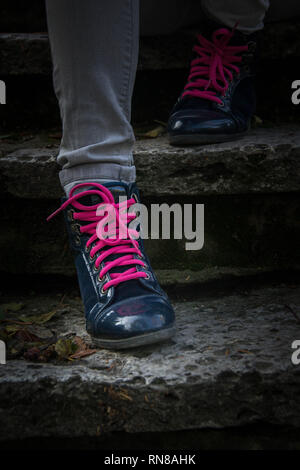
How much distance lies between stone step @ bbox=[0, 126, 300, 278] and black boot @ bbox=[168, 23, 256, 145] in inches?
2.0

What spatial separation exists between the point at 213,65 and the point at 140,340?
0.82m

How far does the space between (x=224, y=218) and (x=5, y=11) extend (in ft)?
4.22

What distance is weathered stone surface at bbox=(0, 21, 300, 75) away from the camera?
4.26 feet

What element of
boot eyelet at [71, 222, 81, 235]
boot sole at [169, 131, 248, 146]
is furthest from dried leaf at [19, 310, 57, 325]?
boot sole at [169, 131, 248, 146]

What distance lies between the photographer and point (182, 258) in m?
1.21

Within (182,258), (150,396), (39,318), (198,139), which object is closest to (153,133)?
(198,139)

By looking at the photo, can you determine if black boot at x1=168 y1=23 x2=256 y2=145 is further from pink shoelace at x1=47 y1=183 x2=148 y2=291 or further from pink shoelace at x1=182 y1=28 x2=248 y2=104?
pink shoelace at x1=47 y1=183 x2=148 y2=291

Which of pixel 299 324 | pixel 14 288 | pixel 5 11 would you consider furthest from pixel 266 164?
pixel 5 11

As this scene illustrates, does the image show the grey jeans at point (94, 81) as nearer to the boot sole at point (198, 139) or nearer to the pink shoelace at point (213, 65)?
the boot sole at point (198, 139)

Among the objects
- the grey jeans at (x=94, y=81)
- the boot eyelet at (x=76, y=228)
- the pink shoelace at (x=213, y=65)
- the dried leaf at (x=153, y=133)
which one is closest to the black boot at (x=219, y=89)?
the pink shoelace at (x=213, y=65)

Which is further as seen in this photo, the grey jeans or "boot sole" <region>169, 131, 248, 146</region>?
"boot sole" <region>169, 131, 248, 146</region>

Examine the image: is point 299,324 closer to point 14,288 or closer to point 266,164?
point 266,164

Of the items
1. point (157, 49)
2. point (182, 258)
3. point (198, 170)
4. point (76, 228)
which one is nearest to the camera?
point (76, 228)

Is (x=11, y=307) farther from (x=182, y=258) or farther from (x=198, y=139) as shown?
(x=198, y=139)
